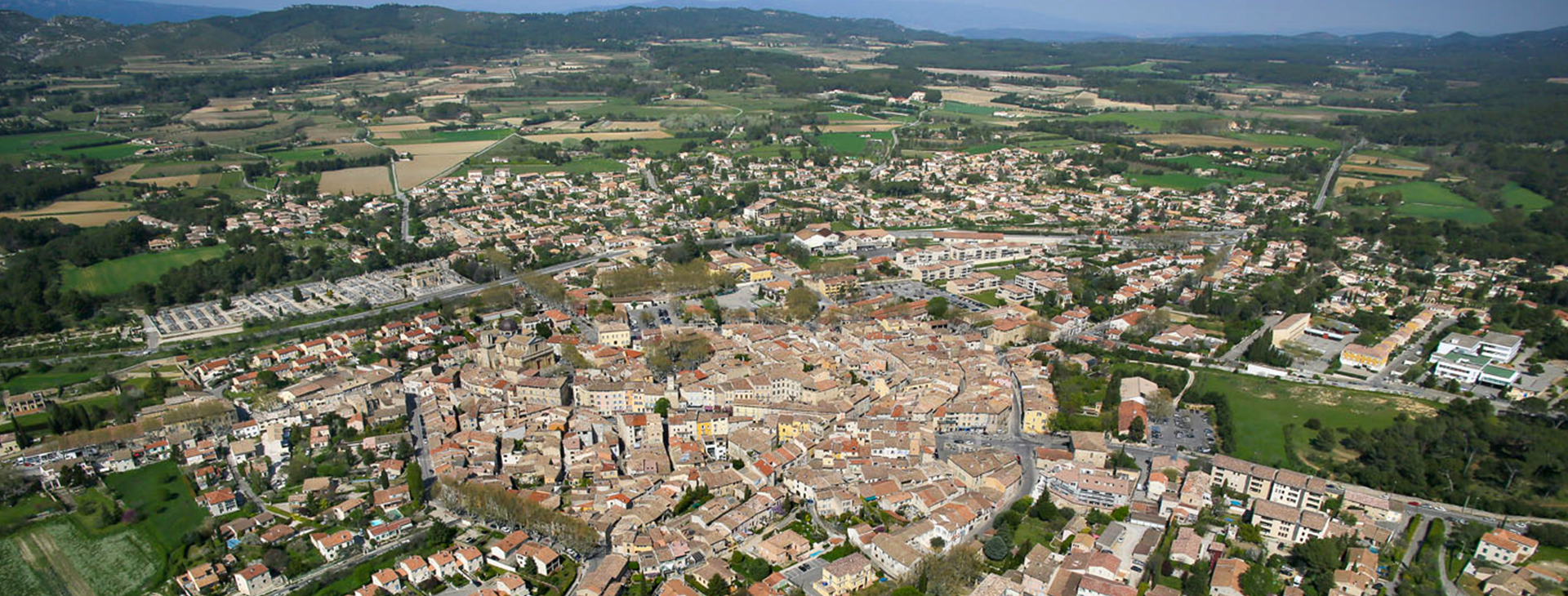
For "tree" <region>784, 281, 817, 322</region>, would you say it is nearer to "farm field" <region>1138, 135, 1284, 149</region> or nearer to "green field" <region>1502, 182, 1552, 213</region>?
"green field" <region>1502, 182, 1552, 213</region>

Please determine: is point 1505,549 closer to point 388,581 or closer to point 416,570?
point 416,570

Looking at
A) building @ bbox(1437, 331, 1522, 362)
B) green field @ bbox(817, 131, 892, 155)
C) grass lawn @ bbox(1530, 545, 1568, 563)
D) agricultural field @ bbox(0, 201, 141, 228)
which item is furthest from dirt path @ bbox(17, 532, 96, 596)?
green field @ bbox(817, 131, 892, 155)

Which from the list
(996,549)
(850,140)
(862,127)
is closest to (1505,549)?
(996,549)

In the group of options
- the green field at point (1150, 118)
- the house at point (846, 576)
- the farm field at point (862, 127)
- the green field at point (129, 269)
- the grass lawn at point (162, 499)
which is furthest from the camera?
the green field at point (1150, 118)

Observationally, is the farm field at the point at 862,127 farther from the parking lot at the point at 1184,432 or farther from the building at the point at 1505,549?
the building at the point at 1505,549

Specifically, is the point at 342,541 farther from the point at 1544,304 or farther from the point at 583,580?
the point at 1544,304

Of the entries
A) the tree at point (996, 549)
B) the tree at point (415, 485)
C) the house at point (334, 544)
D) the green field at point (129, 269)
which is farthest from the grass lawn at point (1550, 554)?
the green field at point (129, 269)

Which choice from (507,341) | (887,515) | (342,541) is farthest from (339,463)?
(887,515)
